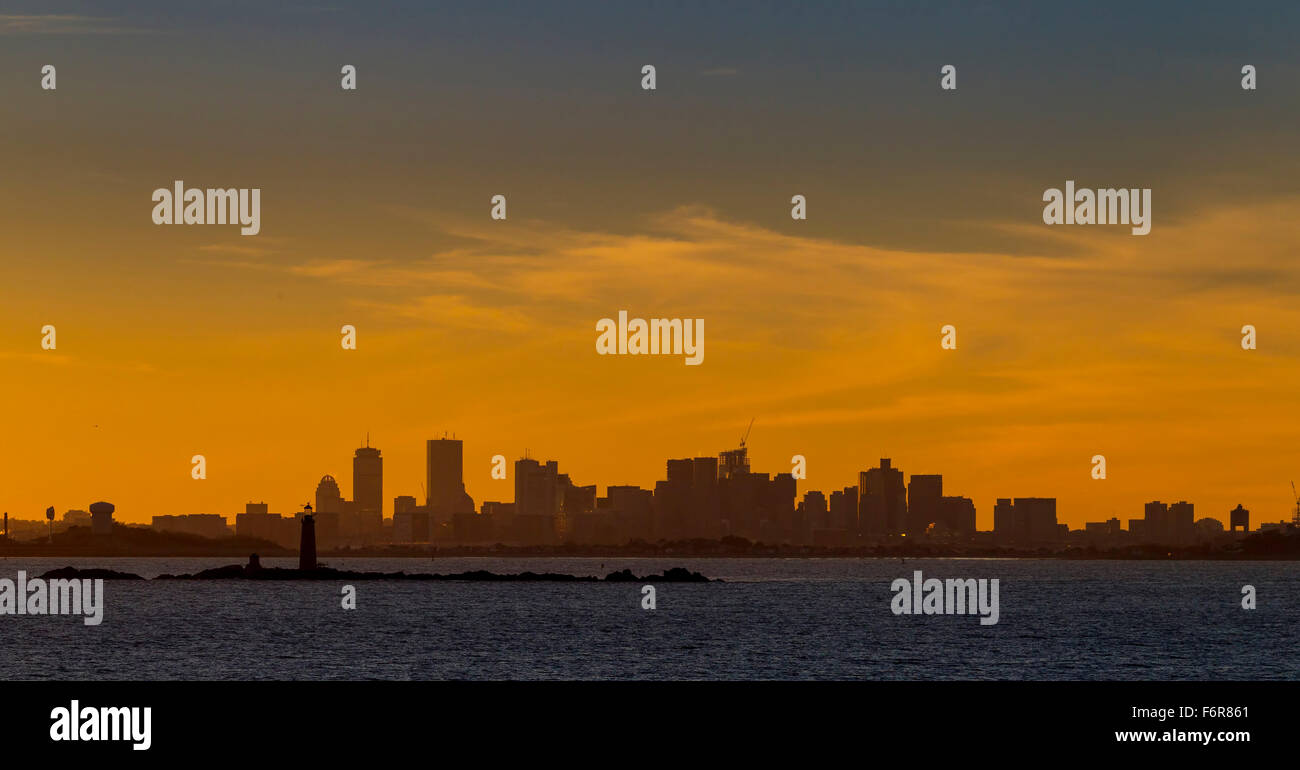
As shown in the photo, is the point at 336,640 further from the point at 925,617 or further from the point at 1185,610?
the point at 1185,610

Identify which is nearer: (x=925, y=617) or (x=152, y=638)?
(x=152, y=638)

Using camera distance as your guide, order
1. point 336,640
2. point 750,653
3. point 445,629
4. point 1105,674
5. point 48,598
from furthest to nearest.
→ 1. point 48,598
2. point 445,629
3. point 336,640
4. point 750,653
5. point 1105,674

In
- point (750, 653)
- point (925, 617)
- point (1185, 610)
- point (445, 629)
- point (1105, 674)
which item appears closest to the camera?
point (1105, 674)

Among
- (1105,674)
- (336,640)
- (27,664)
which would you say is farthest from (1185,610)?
(27,664)
